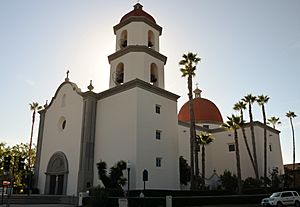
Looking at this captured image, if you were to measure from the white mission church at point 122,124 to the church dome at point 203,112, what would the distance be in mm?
15569

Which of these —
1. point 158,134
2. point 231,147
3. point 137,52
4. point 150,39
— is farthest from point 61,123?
point 231,147

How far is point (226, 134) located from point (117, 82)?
20.2 metres

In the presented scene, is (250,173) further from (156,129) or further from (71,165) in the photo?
(71,165)

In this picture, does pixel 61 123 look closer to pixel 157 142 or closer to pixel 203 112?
pixel 157 142

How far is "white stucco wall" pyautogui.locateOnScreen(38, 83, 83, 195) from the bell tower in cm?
512

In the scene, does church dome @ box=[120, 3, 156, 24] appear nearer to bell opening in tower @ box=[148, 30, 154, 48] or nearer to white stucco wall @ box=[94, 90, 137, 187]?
bell opening in tower @ box=[148, 30, 154, 48]

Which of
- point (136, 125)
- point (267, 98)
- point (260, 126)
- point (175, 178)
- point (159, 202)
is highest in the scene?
point (267, 98)

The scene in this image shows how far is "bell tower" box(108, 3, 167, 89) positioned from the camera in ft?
94.1

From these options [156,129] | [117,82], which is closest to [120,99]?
[117,82]

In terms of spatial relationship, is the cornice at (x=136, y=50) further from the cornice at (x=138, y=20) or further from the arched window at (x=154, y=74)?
the cornice at (x=138, y=20)

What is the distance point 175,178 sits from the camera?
29.3 metres

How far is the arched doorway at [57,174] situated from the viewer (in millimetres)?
30086

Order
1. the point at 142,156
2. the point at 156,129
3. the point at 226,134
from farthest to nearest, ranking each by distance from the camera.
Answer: the point at 226,134 → the point at 156,129 → the point at 142,156

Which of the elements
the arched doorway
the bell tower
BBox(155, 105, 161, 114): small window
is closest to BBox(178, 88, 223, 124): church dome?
BBox(155, 105, 161, 114): small window
